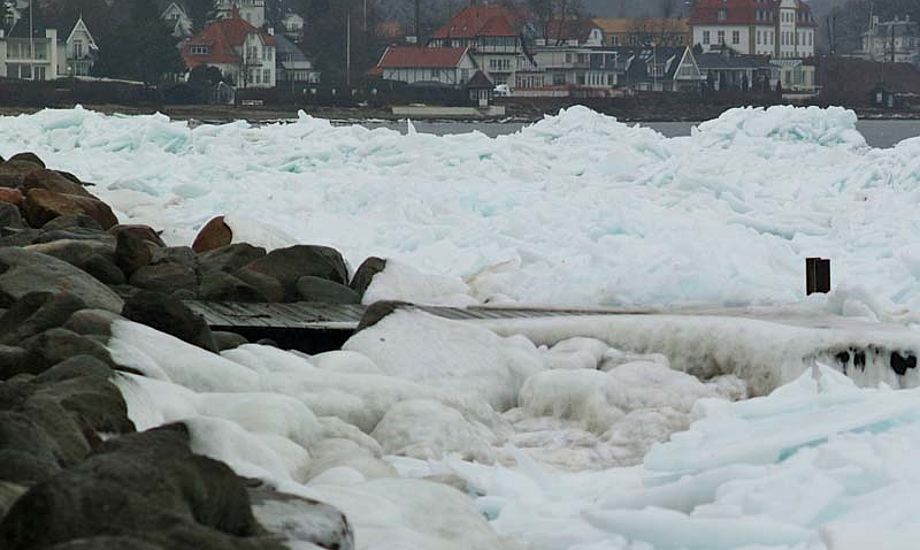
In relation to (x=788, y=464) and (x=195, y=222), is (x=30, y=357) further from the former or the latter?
(x=195, y=222)

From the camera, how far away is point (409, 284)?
10867 millimetres

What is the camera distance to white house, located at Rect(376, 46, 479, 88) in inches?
2977

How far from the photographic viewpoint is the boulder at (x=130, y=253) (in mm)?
10156

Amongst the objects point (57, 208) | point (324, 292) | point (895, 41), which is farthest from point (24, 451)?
point (895, 41)

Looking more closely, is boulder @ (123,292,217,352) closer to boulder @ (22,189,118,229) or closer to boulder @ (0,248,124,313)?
boulder @ (0,248,124,313)

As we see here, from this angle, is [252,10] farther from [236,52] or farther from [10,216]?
[10,216]

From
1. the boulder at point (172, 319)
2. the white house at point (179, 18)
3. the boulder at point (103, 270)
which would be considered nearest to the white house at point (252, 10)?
the white house at point (179, 18)

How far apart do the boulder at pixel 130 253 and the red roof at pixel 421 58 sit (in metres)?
65.4

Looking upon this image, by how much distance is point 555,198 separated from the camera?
14.8 meters

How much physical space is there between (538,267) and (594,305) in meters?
1.25

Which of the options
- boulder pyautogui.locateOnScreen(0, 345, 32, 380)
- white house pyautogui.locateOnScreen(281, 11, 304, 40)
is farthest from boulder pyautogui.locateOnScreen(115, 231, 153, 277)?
white house pyautogui.locateOnScreen(281, 11, 304, 40)

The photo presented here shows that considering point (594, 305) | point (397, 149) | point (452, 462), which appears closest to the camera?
point (452, 462)

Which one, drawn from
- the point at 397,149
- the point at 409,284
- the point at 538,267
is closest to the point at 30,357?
the point at 409,284

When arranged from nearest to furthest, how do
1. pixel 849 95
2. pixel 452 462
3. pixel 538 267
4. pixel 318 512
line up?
pixel 318 512 < pixel 452 462 < pixel 538 267 < pixel 849 95
